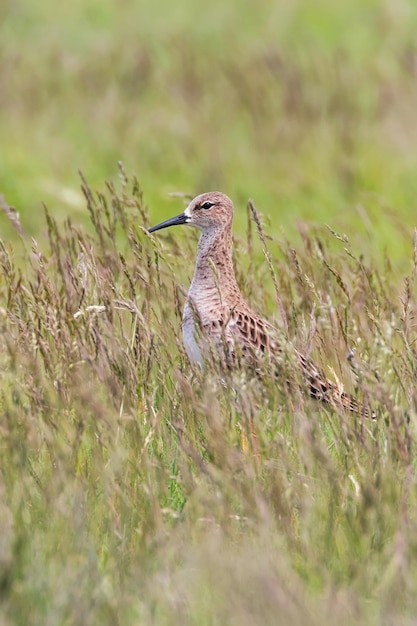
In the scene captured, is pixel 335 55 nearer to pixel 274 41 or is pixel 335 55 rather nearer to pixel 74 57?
pixel 274 41

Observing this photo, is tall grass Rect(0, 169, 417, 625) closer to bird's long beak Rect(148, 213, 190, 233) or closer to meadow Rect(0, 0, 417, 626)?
meadow Rect(0, 0, 417, 626)

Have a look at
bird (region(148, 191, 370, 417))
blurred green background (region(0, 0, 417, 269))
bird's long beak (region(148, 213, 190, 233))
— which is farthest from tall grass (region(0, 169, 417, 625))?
blurred green background (region(0, 0, 417, 269))

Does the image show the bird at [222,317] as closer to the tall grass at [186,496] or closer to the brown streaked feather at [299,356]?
the brown streaked feather at [299,356]

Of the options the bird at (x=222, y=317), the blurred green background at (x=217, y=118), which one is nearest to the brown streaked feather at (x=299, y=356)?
the bird at (x=222, y=317)

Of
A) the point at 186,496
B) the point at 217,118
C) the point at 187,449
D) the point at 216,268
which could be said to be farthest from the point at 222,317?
the point at 217,118

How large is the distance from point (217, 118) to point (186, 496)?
6.91 metres

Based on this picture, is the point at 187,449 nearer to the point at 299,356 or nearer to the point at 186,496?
the point at 186,496

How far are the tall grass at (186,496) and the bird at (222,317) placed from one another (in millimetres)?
136

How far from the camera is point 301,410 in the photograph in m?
3.73

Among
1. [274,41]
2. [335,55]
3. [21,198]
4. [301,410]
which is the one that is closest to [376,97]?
[335,55]

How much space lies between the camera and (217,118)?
33.0 ft

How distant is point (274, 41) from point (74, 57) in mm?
2238

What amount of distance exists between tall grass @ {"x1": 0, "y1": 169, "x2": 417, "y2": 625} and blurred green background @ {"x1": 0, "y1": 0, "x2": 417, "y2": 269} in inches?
146

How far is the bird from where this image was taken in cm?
397
